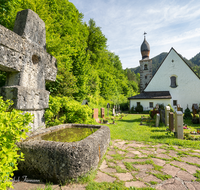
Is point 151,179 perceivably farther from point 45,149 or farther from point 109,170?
point 45,149

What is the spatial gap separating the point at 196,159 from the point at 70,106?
518cm

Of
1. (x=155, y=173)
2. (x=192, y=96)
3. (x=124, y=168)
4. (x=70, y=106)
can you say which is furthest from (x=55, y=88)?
(x=192, y=96)

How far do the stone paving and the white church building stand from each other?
62.0 feet

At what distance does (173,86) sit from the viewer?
73.2ft

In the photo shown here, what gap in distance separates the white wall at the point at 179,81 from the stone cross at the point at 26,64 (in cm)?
2270

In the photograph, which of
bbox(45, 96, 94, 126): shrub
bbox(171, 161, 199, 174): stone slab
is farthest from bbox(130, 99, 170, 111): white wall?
bbox(171, 161, 199, 174): stone slab

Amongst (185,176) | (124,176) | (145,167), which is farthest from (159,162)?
(124,176)

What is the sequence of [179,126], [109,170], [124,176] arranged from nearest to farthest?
1. [124,176]
2. [109,170]
3. [179,126]

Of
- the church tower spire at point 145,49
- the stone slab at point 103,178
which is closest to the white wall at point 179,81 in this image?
the church tower spire at point 145,49

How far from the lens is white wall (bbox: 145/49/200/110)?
2081cm

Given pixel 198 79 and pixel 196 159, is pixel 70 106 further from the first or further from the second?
pixel 198 79

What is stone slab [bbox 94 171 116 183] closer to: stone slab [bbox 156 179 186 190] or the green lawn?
stone slab [bbox 156 179 186 190]

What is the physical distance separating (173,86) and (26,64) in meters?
24.1

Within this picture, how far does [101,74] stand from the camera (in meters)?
22.8
